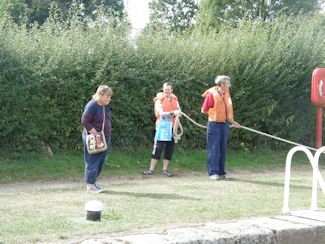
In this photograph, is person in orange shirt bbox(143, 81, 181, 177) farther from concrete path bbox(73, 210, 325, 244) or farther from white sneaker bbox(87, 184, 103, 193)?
concrete path bbox(73, 210, 325, 244)

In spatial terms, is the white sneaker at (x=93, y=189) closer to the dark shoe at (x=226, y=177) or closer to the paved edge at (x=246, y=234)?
the dark shoe at (x=226, y=177)

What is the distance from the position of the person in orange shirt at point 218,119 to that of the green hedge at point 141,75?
2.18m

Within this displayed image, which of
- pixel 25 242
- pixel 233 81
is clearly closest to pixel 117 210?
pixel 25 242

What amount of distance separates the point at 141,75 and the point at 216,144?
269 cm

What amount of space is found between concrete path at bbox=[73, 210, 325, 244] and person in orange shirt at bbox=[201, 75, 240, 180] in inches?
177

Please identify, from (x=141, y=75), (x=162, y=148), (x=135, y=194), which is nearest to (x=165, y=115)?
(x=162, y=148)

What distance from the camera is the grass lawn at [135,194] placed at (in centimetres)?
643

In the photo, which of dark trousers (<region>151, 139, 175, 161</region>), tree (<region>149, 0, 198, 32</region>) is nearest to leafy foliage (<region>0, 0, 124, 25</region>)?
tree (<region>149, 0, 198, 32</region>)

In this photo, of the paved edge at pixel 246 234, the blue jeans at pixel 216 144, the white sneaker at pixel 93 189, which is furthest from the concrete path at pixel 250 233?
the blue jeans at pixel 216 144

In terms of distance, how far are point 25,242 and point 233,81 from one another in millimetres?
9017

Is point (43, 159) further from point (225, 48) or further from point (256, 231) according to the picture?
point (256, 231)

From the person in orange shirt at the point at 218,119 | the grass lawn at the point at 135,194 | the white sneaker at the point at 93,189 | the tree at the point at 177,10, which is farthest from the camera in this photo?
the tree at the point at 177,10

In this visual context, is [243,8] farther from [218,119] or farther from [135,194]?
[135,194]

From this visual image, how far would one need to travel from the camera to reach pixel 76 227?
6.25 metres
